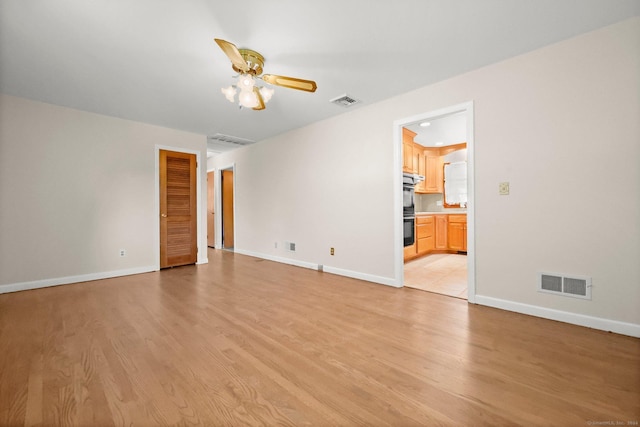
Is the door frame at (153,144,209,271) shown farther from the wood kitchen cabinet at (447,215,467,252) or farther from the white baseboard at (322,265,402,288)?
the wood kitchen cabinet at (447,215,467,252)

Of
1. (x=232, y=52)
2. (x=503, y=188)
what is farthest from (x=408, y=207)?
(x=232, y=52)

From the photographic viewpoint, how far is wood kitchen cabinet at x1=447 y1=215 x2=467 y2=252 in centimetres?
604

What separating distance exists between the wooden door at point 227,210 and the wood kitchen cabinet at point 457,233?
5700 millimetres

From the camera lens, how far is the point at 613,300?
213 centimetres

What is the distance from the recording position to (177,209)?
4.86 m

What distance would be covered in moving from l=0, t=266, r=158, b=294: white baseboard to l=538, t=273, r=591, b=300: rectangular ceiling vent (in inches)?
217

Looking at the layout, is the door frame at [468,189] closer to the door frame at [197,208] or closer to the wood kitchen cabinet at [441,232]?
the wood kitchen cabinet at [441,232]

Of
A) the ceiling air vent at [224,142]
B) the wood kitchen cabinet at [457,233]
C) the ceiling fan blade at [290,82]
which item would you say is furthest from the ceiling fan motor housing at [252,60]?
the wood kitchen cabinet at [457,233]

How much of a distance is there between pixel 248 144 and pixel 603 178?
Answer: 18.9 feet

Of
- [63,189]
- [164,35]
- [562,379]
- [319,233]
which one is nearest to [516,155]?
[562,379]

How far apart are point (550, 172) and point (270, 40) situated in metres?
2.87

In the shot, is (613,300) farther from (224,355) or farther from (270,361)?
(224,355)

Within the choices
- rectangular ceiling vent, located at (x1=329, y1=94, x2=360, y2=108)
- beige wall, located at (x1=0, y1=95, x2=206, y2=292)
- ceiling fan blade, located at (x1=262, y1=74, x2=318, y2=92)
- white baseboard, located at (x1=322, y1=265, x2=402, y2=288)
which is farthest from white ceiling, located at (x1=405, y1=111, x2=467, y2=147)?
beige wall, located at (x1=0, y1=95, x2=206, y2=292)

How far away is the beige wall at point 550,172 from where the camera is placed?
2096 mm
